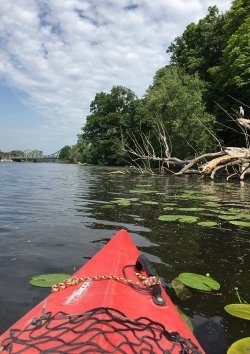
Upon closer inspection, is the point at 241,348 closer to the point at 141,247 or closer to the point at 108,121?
the point at 141,247

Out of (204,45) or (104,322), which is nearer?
(104,322)

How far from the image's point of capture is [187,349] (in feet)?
6.12

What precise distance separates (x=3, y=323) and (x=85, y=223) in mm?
3952

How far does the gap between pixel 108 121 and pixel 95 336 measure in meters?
59.2

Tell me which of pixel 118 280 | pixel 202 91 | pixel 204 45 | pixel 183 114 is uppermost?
pixel 204 45

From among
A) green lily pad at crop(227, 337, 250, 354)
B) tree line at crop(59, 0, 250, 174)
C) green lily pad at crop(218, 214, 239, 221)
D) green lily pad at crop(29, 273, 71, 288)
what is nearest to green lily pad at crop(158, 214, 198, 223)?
green lily pad at crop(218, 214, 239, 221)

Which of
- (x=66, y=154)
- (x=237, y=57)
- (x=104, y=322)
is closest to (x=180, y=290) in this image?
(x=104, y=322)

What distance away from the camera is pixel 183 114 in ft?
87.7

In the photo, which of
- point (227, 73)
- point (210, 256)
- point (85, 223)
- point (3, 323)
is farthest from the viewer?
point (227, 73)

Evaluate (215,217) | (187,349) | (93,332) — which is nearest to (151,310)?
(187,349)

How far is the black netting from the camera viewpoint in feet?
5.35

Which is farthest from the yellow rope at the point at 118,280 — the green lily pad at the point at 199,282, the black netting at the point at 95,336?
A: the green lily pad at the point at 199,282

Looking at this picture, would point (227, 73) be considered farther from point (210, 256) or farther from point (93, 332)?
point (93, 332)

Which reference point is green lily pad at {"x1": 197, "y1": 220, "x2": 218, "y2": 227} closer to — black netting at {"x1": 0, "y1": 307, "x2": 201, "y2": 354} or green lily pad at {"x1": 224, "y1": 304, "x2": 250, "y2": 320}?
green lily pad at {"x1": 224, "y1": 304, "x2": 250, "y2": 320}
